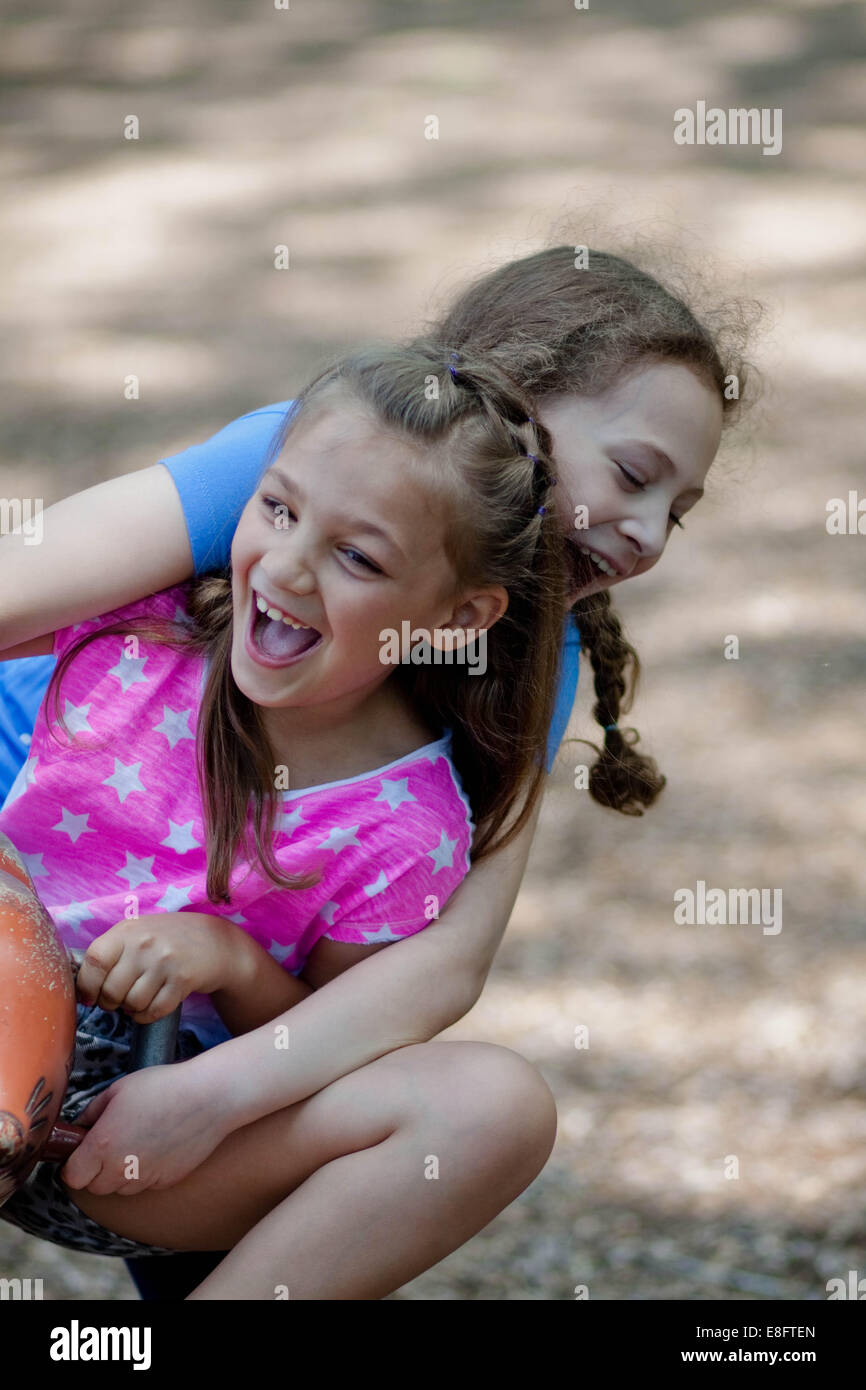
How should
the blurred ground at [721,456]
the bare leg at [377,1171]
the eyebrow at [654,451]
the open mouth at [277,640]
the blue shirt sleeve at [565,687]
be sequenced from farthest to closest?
the blurred ground at [721,456] → the blue shirt sleeve at [565,687] → the eyebrow at [654,451] → the open mouth at [277,640] → the bare leg at [377,1171]

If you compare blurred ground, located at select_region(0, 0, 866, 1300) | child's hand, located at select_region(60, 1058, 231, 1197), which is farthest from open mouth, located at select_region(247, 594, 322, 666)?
blurred ground, located at select_region(0, 0, 866, 1300)

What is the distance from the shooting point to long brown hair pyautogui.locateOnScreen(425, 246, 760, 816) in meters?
1.42

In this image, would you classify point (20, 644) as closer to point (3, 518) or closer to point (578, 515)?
point (578, 515)

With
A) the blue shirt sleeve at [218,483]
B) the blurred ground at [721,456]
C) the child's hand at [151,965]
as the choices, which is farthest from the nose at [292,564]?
the blurred ground at [721,456]

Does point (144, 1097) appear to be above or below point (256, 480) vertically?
below

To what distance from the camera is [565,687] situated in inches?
61.2

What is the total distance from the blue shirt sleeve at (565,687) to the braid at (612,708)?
0.02m

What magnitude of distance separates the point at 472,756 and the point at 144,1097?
43 cm

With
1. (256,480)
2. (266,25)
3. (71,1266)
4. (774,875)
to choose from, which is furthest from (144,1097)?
(266,25)

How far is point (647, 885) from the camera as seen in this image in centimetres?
293

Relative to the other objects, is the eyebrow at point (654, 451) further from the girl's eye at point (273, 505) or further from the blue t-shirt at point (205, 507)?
the girl's eye at point (273, 505)

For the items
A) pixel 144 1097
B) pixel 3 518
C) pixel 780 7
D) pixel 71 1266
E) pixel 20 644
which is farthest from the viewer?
pixel 780 7

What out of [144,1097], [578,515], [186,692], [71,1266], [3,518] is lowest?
[71,1266]

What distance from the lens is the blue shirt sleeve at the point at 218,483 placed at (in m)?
1.33
